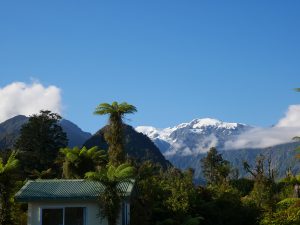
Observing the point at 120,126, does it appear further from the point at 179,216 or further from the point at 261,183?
the point at 261,183

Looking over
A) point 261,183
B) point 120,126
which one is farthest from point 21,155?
point 261,183

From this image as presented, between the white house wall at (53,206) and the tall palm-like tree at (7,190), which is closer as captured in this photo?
the white house wall at (53,206)

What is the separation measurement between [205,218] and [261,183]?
707 centimetres

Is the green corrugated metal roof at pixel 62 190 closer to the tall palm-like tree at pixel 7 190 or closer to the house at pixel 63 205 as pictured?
the house at pixel 63 205

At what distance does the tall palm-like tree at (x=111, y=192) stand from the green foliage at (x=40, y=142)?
26.5m

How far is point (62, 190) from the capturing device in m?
27.2

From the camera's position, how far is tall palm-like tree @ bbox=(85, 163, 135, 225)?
26.5 m

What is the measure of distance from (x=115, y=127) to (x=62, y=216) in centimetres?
921

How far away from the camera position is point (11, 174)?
28.0 m

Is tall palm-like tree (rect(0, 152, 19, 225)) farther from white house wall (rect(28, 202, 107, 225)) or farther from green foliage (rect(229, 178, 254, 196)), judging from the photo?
green foliage (rect(229, 178, 254, 196))

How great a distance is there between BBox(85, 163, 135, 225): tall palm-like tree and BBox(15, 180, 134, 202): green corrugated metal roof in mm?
448

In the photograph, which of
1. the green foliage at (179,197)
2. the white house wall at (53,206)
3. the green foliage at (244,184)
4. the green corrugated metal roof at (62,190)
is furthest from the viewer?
the green foliage at (244,184)

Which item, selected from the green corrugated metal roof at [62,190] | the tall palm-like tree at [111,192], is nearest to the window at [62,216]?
the green corrugated metal roof at [62,190]

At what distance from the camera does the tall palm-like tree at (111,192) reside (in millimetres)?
26500
